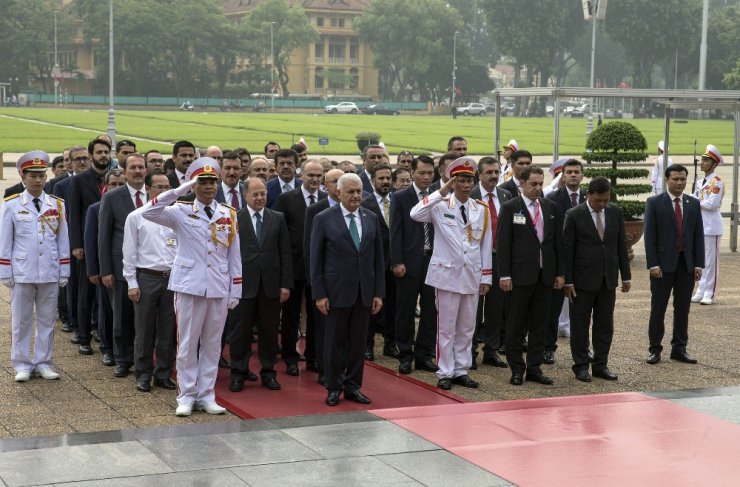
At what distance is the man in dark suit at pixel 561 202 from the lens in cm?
1143

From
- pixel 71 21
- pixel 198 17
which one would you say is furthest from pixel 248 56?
pixel 71 21

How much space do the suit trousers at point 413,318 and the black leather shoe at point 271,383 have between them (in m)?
1.38

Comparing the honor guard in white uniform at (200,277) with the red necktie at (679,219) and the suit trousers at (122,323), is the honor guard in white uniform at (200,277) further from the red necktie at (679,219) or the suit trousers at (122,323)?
the red necktie at (679,219)

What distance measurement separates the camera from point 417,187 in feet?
35.2

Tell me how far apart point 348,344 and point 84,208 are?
11.0ft

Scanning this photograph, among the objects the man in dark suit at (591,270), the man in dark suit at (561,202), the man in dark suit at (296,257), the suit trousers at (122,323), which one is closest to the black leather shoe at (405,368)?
the man in dark suit at (296,257)

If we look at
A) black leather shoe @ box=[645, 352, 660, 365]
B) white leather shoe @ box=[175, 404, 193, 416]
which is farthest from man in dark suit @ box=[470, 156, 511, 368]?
white leather shoe @ box=[175, 404, 193, 416]

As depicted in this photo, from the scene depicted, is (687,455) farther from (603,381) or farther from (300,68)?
(300,68)

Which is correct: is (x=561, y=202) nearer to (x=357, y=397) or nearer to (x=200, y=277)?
(x=357, y=397)

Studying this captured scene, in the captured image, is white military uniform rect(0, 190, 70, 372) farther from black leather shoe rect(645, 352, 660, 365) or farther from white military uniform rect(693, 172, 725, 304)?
white military uniform rect(693, 172, 725, 304)

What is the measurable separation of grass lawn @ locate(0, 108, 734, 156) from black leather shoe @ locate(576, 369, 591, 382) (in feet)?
138

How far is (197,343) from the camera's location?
30.1ft

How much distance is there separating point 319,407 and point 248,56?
109 meters

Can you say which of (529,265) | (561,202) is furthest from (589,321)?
(561,202)
